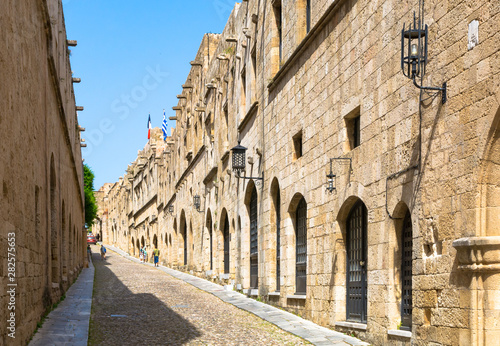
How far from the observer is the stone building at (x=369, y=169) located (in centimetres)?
693

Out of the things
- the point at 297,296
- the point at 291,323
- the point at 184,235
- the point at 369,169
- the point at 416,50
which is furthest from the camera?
the point at 184,235

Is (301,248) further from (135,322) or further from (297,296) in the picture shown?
(135,322)

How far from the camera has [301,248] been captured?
45.5 ft

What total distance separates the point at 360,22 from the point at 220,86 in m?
14.4

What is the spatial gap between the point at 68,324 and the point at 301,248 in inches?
199

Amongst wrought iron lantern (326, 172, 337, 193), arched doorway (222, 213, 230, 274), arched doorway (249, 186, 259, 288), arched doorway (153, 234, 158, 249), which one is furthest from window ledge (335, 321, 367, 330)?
arched doorway (153, 234, 158, 249)

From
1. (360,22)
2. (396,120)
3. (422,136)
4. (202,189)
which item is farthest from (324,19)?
(202,189)

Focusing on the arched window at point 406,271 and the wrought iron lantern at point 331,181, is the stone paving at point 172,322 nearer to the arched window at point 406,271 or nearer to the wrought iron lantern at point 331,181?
the arched window at point 406,271

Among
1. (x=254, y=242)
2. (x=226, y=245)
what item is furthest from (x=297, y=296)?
(x=226, y=245)

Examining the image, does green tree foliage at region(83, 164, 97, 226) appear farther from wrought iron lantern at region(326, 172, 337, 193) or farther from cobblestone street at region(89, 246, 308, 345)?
wrought iron lantern at region(326, 172, 337, 193)

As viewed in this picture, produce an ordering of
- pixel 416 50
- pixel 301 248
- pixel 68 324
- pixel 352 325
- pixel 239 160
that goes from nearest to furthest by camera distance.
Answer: pixel 416 50 < pixel 352 325 < pixel 68 324 < pixel 301 248 < pixel 239 160

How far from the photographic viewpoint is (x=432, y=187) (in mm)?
7871

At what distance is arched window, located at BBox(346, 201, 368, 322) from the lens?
413 inches

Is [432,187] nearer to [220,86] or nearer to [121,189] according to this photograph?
[220,86]
